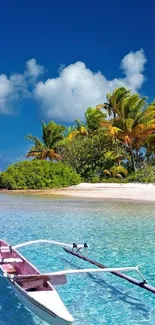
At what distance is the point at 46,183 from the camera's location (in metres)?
33.1

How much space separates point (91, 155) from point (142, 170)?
5.52 m

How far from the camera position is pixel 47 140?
40.8 m

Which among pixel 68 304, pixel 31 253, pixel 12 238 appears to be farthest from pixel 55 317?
pixel 12 238

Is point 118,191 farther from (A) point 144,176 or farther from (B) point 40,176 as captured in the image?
(B) point 40,176

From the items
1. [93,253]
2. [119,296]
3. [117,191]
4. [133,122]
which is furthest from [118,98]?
[119,296]

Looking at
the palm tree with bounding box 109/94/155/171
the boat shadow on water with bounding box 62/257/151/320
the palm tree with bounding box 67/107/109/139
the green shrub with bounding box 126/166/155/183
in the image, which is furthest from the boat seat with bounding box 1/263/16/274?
the palm tree with bounding box 67/107/109/139

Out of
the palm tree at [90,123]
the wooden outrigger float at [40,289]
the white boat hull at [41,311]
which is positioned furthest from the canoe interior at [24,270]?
the palm tree at [90,123]

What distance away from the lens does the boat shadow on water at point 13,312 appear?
16.8 feet

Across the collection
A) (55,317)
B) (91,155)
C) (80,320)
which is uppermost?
(91,155)

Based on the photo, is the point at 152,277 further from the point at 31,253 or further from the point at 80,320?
the point at 31,253

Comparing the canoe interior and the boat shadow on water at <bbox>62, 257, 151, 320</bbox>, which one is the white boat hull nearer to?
the canoe interior

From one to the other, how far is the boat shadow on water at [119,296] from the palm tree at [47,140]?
1289 inches

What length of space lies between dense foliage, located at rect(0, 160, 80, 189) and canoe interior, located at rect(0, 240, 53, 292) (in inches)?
1001

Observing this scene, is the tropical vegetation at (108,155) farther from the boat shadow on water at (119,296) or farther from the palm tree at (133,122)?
the boat shadow on water at (119,296)
